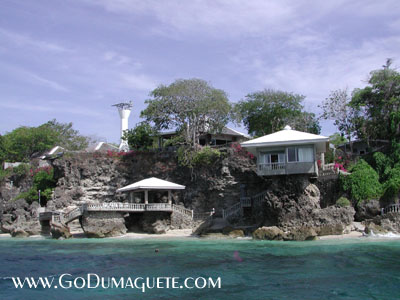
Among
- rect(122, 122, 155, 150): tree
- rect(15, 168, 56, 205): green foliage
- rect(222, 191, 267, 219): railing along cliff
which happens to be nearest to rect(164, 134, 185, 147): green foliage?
rect(122, 122, 155, 150): tree

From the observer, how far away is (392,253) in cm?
Result: 1745

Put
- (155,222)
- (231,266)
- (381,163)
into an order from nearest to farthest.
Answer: (231,266), (381,163), (155,222)

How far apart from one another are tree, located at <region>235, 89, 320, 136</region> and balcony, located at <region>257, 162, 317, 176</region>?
36.3ft

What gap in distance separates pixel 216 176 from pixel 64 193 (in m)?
13.4

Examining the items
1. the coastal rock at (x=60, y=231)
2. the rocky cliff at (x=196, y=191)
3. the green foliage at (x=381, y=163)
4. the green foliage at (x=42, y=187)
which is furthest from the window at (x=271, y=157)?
the green foliage at (x=42, y=187)

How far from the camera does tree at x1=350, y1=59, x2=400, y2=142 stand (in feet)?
103

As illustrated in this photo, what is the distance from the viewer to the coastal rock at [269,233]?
2386 cm

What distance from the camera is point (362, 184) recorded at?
26.3 metres

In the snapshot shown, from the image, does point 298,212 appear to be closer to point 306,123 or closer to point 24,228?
point 306,123

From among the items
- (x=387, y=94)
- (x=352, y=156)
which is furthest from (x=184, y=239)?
(x=387, y=94)

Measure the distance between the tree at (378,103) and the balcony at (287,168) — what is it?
9.08 meters

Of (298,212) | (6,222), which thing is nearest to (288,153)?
(298,212)

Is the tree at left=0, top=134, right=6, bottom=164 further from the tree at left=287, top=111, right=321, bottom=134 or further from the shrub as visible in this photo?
the tree at left=287, top=111, right=321, bottom=134

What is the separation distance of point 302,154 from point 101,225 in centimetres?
1466
